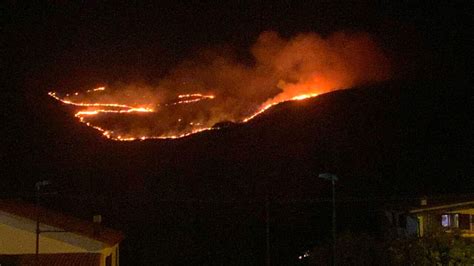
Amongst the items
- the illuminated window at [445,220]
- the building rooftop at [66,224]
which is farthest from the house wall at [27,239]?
the illuminated window at [445,220]

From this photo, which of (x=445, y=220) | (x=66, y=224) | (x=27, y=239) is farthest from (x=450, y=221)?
(x=27, y=239)

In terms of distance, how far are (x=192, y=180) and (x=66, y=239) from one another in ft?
66.4

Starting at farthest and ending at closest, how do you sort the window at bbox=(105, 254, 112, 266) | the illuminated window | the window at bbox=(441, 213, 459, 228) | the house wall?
the window at bbox=(105, 254, 112, 266) → the illuminated window → the window at bbox=(441, 213, 459, 228) → the house wall

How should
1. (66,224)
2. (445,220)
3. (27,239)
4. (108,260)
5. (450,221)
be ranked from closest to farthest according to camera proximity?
(27,239)
(66,224)
(450,221)
(445,220)
(108,260)

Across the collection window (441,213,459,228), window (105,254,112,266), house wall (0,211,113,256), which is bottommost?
window (105,254,112,266)

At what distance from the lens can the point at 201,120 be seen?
145 feet

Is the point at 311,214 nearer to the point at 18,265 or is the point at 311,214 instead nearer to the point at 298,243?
the point at 298,243

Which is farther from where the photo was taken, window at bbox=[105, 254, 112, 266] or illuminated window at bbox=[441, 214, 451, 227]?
window at bbox=[105, 254, 112, 266]

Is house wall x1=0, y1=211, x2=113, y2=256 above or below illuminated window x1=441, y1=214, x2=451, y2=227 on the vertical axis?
below

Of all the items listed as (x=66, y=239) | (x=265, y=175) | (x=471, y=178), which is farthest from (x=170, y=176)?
(x=66, y=239)

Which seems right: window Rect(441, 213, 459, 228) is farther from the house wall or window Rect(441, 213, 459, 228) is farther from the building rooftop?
the house wall

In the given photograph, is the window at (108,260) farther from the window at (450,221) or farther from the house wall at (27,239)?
the window at (450,221)

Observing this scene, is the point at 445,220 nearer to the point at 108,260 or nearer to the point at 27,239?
the point at 108,260

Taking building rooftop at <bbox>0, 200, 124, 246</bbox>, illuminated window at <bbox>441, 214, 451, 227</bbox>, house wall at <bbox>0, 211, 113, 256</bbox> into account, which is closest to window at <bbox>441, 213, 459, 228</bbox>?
illuminated window at <bbox>441, 214, 451, 227</bbox>
